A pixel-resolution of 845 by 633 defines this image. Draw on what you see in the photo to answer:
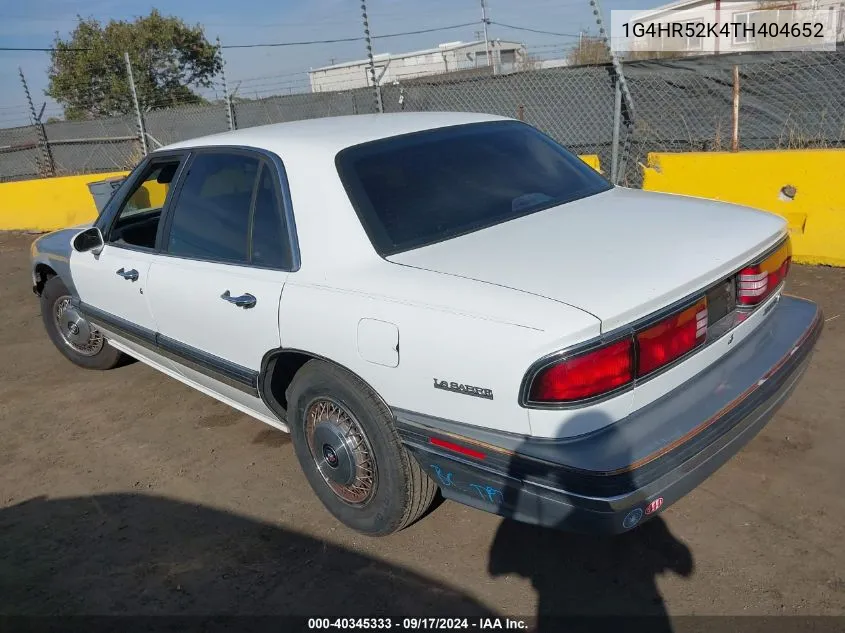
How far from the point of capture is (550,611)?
250cm

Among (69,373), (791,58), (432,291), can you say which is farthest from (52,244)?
(791,58)

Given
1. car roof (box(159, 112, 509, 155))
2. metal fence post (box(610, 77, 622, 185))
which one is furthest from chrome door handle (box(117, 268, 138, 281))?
metal fence post (box(610, 77, 622, 185))

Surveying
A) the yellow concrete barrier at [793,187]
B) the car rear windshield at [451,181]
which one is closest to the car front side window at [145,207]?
the car rear windshield at [451,181]

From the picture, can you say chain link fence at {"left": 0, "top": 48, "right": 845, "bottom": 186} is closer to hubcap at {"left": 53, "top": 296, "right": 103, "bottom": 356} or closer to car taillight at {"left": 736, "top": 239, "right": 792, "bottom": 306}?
car taillight at {"left": 736, "top": 239, "right": 792, "bottom": 306}

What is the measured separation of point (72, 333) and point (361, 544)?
10.7ft

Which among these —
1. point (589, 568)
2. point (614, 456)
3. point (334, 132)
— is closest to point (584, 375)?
point (614, 456)

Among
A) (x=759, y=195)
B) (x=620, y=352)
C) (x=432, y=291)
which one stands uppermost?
(x=432, y=291)

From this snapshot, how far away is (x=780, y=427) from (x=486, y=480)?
1992 mm

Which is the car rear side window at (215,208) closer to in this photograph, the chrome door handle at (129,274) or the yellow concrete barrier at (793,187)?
the chrome door handle at (129,274)

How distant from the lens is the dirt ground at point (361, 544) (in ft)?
8.43

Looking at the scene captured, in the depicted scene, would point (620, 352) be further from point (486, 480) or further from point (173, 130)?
point (173, 130)

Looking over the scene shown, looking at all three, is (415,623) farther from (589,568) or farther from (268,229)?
(268,229)

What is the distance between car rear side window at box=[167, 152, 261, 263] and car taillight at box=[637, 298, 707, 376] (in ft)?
5.81

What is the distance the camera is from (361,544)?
9.75ft
